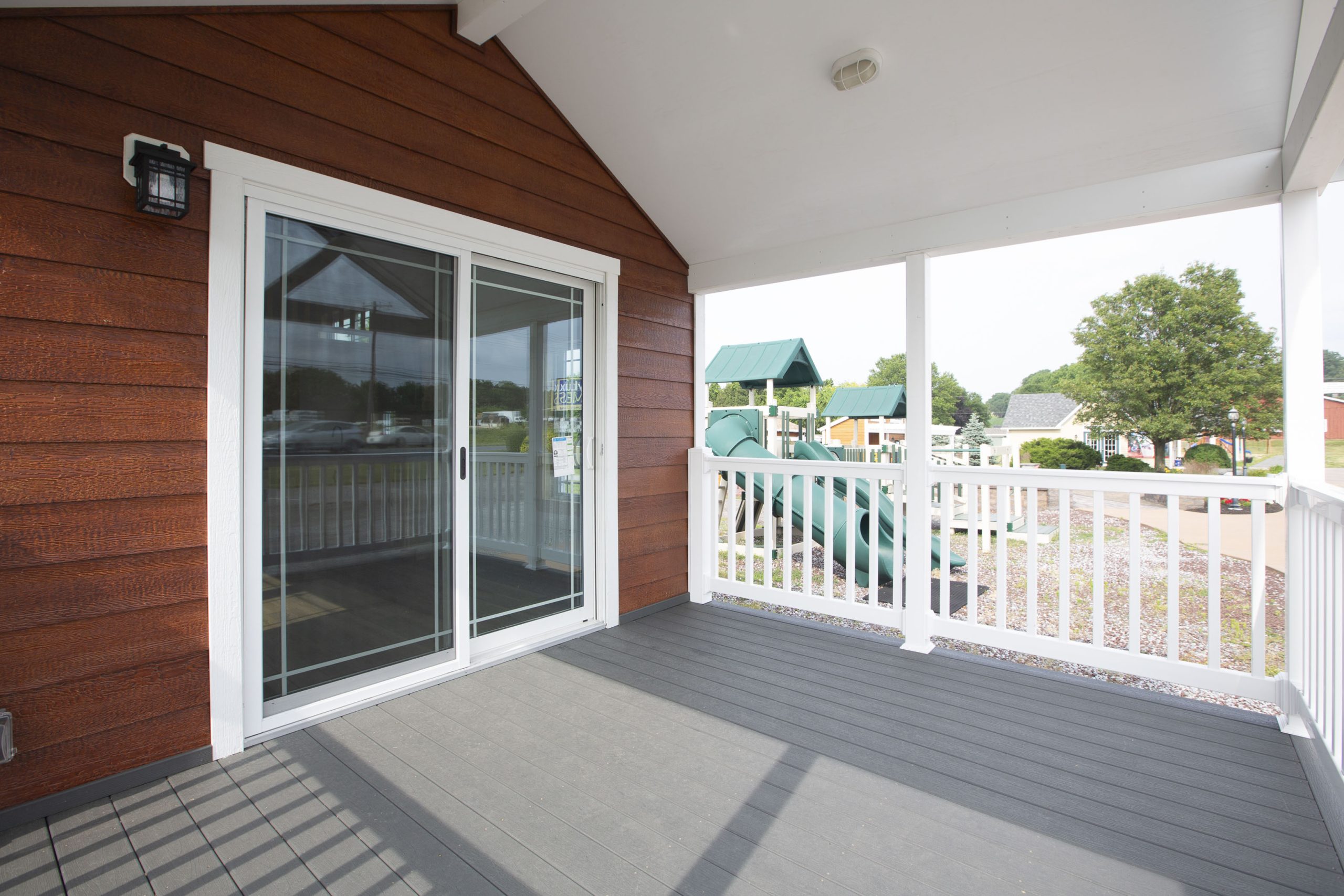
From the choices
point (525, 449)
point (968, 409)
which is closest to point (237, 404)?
point (525, 449)

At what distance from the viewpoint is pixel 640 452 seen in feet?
11.9

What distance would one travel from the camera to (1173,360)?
3938 millimetres

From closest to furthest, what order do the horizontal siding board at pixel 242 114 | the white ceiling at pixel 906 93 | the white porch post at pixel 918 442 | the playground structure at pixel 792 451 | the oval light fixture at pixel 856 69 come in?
the horizontal siding board at pixel 242 114
the white ceiling at pixel 906 93
the oval light fixture at pixel 856 69
the white porch post at pixel 918 442
the playground structure at pixel 792 451

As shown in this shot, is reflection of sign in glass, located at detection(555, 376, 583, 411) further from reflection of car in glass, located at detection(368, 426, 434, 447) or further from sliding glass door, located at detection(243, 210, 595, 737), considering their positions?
reflection of car in glass, located at detection(368, 426, 434, 447)

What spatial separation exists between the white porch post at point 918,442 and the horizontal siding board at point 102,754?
2.96 meters

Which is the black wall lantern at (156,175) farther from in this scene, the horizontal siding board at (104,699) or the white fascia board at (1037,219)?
the white fascia board at (1037,219)

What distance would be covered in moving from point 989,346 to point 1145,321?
11.5 feet

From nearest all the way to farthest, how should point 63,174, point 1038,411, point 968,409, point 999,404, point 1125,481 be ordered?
point 63,174 < point 1125,481 < point 1038,411 < point 999,404 < point 968,409

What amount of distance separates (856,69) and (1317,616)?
2.52 m

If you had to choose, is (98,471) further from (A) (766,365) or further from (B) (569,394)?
(A) (766,365)

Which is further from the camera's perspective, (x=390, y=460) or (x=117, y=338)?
(x=390, y=460)

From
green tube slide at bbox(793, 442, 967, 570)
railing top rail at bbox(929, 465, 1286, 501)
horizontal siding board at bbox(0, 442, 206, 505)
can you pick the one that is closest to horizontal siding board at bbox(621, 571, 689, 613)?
green tube slide at bbox(793, 442, 967, 570)

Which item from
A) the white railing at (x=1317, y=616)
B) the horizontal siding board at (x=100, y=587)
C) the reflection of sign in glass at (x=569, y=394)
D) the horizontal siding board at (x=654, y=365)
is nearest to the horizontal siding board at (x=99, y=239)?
the horizontal siding board at (x=100, y=587)

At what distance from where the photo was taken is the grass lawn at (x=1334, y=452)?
215 cm
